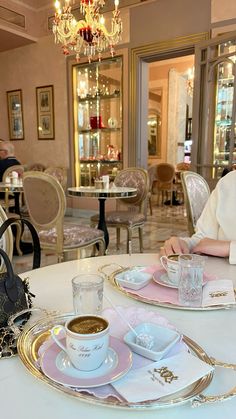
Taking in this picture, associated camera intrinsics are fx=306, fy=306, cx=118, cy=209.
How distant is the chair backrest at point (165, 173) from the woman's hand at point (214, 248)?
18.4 ft

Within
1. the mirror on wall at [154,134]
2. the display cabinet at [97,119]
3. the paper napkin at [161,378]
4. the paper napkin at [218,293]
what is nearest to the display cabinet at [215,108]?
the display cabinet at [97,119]

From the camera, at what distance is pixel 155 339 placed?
1.77ft

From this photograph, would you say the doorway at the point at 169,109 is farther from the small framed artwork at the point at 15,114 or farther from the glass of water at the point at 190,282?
the glass of water at the point at 190,282

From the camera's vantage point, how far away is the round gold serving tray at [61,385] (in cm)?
41

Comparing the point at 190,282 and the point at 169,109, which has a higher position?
the point at 169,109

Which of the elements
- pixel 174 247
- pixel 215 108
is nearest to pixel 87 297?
pixel 174 247

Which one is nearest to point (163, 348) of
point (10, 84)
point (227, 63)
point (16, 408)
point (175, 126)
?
point (16, 408)

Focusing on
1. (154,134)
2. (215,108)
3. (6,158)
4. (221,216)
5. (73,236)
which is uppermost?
(154,134)

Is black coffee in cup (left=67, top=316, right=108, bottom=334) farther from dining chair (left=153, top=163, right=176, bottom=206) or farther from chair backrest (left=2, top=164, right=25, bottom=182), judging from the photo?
dining chair (left=153, top=163, right=176, bottom=206)

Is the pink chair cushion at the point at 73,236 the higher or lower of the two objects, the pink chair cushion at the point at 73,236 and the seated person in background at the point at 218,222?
the lower

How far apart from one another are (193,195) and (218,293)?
146 centimetres

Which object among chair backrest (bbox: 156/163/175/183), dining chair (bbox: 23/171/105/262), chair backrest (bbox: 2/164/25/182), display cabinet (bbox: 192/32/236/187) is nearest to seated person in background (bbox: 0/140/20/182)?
chair backrest (bbox: 2/164/25/182)

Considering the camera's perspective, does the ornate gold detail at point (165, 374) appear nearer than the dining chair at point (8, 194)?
Yes

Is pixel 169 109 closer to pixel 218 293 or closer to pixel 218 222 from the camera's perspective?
pixel 218 222
